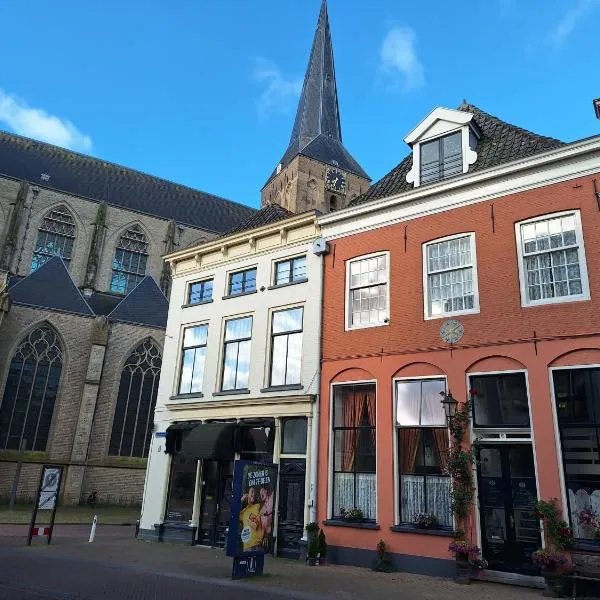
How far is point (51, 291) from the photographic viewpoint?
28.8 m

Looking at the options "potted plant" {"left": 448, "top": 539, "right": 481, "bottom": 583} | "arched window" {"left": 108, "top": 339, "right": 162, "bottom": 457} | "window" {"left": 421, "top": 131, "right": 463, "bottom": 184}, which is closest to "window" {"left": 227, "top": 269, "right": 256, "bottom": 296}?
"window" {"left": 421, "top": 131, "right": 463, "bottom": 184}

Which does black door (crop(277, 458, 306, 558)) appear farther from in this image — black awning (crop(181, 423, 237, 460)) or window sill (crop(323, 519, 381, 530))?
black awning (crop(181, 423, 237, 460))

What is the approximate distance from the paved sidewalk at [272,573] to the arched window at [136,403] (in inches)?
543

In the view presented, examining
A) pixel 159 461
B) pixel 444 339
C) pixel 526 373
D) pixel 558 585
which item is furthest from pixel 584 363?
pixel 159 461

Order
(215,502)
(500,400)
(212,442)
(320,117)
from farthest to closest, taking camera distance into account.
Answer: (320,117), (215,502), (212,442), (500,400)

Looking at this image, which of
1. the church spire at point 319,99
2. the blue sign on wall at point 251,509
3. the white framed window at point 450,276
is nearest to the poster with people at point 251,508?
the blue sign on wall at point 251,509

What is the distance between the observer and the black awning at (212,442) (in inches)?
512

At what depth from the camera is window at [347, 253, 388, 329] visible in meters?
12.3

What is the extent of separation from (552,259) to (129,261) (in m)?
33.2

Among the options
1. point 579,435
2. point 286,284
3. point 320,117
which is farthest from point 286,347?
point 320,117

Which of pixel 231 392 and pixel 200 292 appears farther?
pixel 200 292

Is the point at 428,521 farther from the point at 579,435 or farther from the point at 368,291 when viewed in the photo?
the point at 368,291

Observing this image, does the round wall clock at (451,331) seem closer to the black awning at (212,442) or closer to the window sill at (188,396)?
the black awning at (212,442)

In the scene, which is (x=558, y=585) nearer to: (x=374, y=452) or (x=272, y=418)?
(x=374, y=452)
